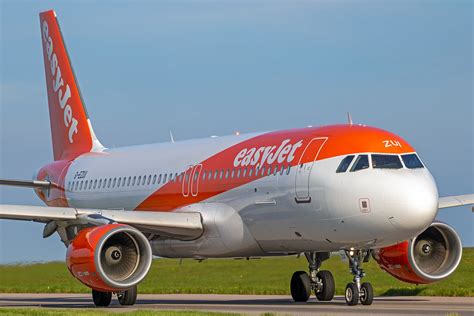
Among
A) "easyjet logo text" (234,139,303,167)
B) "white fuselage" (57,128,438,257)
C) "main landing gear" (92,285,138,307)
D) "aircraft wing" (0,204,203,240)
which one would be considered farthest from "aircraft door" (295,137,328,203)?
"main landing gear" (92,285,138,307)

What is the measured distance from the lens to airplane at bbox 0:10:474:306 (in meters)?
28.0

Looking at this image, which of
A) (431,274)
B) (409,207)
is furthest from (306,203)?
(431,274)

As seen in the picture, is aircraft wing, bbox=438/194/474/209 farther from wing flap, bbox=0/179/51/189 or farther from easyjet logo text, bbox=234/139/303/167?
wing flap, bbox=0/179/51/189

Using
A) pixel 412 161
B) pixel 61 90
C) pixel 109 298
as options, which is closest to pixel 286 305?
pixel 412 161

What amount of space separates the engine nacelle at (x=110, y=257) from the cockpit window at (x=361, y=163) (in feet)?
18.1

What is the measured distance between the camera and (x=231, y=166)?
3222 centimetres

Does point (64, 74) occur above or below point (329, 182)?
above

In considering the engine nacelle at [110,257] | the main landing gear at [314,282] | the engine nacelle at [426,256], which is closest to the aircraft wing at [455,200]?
the engine nacelle at [426,256]

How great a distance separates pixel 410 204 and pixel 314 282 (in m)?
5.10

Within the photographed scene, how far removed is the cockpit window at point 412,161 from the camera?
28.4m

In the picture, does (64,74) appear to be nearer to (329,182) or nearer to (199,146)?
(199,146)

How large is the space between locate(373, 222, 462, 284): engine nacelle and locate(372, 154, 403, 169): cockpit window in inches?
156

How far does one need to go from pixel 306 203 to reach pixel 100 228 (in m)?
5.07

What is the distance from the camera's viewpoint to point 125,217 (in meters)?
31.4
